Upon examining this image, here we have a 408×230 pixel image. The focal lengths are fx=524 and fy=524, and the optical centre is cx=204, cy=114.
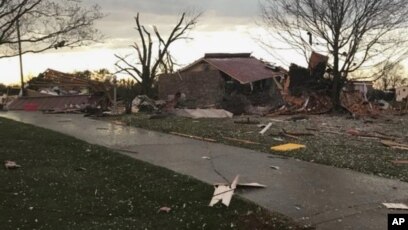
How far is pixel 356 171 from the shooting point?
26.1 feet

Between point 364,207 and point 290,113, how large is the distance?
17380 mm

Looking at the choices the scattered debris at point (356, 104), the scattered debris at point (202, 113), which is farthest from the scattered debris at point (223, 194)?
the scattered debris at point (356, 104)

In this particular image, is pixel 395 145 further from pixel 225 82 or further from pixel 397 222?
pixel 225 82

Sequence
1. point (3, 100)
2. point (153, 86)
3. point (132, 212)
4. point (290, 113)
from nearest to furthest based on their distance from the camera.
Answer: point (132, 212)
point (290, 113)
point (3, 100)
point (153, 86)

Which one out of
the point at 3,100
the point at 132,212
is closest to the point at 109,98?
the point at 3,100

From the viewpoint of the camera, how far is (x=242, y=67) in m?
33.9

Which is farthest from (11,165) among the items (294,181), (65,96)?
(65,96)

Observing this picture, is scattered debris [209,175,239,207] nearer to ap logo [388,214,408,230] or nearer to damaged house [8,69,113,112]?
ap logo [388,214,408,230]

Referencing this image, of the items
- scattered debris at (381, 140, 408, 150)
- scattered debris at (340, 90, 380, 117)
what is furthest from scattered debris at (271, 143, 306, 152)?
scattered debris at (340, 90, 380, 117)

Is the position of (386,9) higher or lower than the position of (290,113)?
higher

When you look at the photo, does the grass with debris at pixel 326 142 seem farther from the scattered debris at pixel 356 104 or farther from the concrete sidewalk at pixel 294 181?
the scattered debris at pixel 356 104

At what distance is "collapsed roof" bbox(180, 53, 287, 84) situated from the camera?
31.6 meters

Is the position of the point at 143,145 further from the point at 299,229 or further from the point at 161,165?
the point at 299,229

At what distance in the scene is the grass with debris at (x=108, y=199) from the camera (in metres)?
5.32
